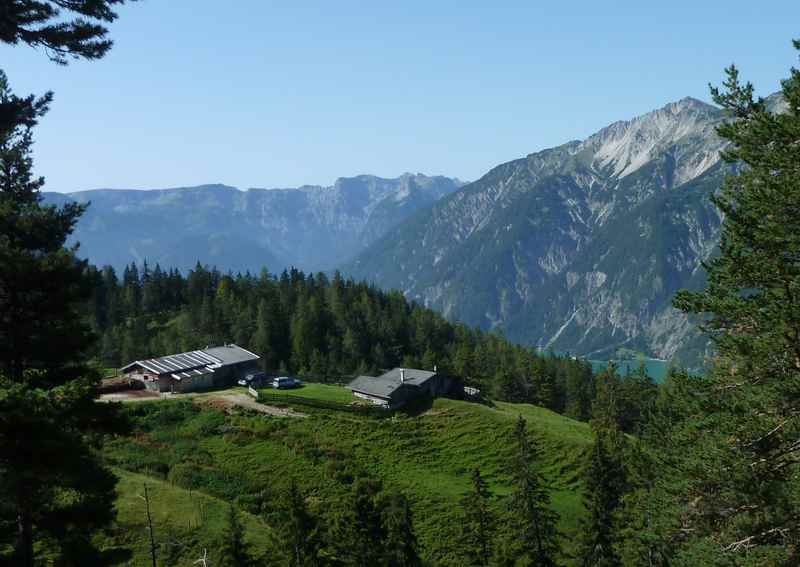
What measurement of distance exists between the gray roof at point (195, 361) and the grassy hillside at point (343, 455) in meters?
11.3

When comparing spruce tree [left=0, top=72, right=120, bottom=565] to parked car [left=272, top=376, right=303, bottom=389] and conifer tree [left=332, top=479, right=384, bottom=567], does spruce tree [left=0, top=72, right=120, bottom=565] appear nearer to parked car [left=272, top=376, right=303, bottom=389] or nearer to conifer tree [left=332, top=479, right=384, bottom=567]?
conifer tree [left=332, top=479, right=384, bottom=567]

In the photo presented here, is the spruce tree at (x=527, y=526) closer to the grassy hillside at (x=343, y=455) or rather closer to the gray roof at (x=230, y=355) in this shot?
the grassy hillside at (x=343, y=455)

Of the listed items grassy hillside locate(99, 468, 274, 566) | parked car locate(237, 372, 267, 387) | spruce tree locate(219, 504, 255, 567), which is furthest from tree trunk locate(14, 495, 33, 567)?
parked car locate(237, 372, 267, 387)

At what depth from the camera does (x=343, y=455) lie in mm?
62250

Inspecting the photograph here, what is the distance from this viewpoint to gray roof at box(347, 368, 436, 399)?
7906 cm

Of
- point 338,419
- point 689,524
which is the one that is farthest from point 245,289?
point 689,524

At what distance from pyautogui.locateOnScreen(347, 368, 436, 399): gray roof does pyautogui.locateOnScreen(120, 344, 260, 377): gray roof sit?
18.5m

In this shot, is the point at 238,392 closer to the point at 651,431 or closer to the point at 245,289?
the point at 651,431

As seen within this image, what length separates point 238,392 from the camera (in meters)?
80.1

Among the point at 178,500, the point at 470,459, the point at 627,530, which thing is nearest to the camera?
the point at 627,530

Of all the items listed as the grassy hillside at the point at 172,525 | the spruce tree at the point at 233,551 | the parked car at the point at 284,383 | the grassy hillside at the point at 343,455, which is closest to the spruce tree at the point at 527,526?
the grassy hillside at the point at 343,455

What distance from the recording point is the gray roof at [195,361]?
82.3m

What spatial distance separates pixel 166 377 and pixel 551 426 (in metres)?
50.9

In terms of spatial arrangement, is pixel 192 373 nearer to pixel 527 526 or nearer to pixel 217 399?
pixel 217 399
